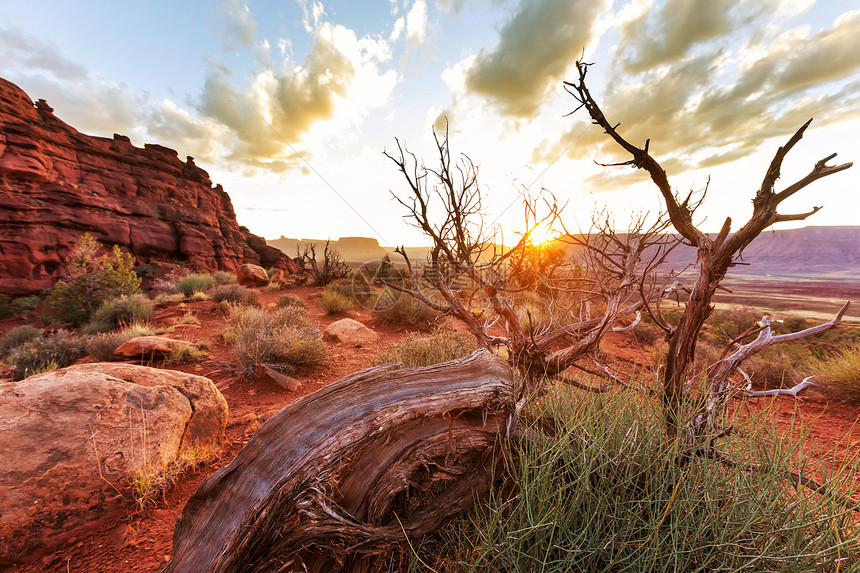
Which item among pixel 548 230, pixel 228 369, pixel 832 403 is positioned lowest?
pixel 832 403

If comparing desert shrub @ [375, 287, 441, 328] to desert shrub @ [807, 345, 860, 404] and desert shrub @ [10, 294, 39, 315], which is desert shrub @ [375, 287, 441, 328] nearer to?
desert shrub @ [807, 345, 860, 404]

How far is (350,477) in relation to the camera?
4.69 feet

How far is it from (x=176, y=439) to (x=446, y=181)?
388cm

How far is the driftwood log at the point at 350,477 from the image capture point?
47.9 inches

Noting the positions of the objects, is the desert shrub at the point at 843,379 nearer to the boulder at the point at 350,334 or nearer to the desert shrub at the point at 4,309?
the boulder at the point at 350,334

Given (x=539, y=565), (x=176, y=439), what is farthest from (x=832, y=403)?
(x=176, y=439)

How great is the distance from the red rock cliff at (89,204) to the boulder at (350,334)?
21969 millimetres

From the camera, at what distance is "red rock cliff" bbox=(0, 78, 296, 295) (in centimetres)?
1848

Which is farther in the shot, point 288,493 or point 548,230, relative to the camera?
point 548,230

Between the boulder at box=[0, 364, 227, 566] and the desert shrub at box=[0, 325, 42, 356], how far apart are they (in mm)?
8581

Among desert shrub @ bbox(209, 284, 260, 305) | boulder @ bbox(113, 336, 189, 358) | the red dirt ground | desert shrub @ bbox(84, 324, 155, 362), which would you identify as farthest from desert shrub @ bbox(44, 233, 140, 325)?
boulder @ bbox(113, 336, 189, 358)

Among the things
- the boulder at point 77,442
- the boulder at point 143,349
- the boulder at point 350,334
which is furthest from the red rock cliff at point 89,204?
the boulder at point 77,442

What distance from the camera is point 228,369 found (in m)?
4.94

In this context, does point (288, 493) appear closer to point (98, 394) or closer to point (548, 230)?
point (98, 394)
